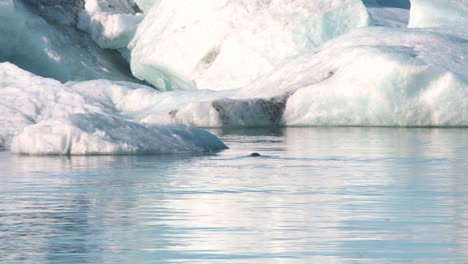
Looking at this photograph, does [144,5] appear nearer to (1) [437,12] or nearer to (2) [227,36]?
(2) [227,36]

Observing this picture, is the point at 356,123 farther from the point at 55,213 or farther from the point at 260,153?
the point at 55,213

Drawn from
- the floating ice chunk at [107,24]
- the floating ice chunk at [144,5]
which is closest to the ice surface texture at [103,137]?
the floating ice chunk at [107,24]

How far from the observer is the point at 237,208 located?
9.34m

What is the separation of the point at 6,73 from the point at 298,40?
11447 mm

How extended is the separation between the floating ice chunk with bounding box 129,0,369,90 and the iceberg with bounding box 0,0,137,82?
151cm

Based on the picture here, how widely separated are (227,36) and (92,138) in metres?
17.3

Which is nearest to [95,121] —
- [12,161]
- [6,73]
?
[12,161]

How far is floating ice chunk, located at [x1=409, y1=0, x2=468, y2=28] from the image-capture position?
30.4 metres

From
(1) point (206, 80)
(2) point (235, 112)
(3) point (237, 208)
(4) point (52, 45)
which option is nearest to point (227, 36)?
(1) point (206, 80)

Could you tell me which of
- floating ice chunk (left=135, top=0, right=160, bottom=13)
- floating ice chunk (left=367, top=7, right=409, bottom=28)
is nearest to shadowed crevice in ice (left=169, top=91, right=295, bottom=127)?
floating ice chunk (left=367, top=7, right=409, bottom=28)

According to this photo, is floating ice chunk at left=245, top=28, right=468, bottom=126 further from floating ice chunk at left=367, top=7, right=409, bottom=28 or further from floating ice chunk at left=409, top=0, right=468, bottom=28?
floating ice chunk at left=367, top=7, right=409, bottom=28

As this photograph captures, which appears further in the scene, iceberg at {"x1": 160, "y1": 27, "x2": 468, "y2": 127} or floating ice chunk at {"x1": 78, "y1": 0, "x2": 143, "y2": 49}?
floating ice chunk at {"x1": 78, "y1": 0, "x2": 143, "y2": 49}

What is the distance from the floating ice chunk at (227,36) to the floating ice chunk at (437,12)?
1.35 meters

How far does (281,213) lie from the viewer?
29.5 ft
